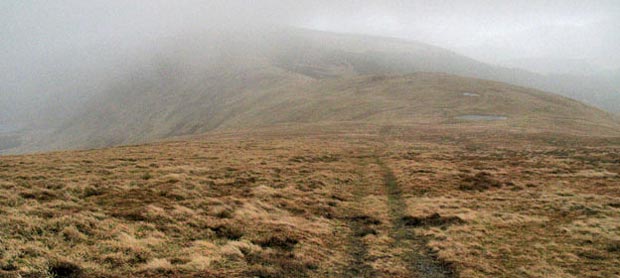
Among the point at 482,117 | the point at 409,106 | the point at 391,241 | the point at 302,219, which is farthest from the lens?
the point at 409,106

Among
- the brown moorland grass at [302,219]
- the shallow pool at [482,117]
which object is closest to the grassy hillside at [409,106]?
the shallow pool at [482,117]

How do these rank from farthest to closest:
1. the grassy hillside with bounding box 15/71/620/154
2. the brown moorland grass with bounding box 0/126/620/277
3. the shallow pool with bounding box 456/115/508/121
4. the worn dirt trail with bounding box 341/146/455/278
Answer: the grassy hillside with bounding box 15/71/620/154
the shallow pool with bounding box 456/115/508/121
the worn dirt trail with bounding box 341/146/455/278
the brown moorland grass with bounding box 0/126/620/277

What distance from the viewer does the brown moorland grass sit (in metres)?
12.6

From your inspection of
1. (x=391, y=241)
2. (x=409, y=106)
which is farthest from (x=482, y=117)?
(x=391, y=241)

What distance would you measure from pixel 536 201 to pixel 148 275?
82.2 feet

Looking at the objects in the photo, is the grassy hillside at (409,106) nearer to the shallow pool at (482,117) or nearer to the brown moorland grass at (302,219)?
the shallow pool at (482,117)

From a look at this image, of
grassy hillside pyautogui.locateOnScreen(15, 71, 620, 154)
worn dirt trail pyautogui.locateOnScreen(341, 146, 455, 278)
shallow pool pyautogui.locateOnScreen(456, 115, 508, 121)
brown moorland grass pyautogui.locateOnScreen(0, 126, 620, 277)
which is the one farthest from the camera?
grassy hillside pyautogui.locateOnScreen(15, 71, 620, 154)

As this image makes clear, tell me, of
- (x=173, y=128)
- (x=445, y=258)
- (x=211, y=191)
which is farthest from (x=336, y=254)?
(x=173, y=128)

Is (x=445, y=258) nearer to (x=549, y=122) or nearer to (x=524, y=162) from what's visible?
(x=524, y=162)

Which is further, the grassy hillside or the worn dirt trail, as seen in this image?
the grassy hillside

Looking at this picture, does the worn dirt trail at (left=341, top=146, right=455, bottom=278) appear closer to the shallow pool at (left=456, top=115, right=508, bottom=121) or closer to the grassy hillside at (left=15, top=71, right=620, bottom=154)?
the grassy hillside at (left=15, top=71, right=620, bottom=154)

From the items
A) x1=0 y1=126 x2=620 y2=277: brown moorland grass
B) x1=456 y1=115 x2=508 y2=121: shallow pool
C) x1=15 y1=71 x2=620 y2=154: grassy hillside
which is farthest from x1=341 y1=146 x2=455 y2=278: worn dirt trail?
x1=456 y1=115 x2=508 y2=121: shallow pool

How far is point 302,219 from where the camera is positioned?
19281 millimetres

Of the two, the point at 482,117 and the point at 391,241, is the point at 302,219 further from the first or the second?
the point at 482,117
